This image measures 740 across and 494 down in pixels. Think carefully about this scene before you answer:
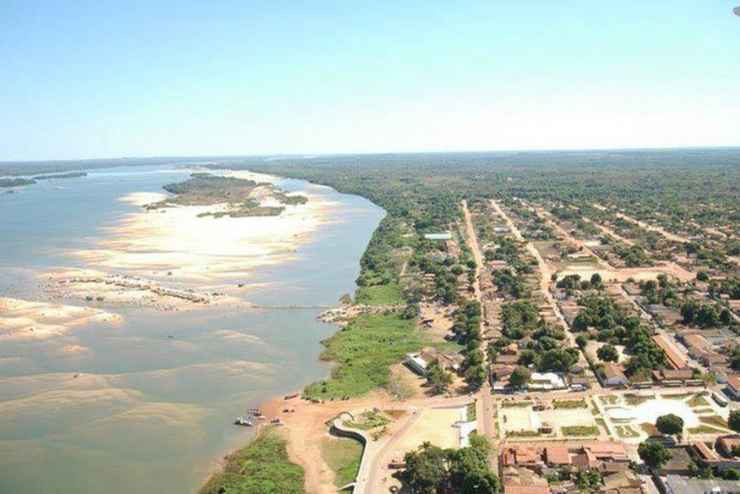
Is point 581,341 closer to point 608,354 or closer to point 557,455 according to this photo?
point 608,354

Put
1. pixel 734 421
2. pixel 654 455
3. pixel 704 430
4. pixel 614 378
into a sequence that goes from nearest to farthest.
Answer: pixel 654 455 < pixel 734 421 < pixel 704 430 < pixel 614 378

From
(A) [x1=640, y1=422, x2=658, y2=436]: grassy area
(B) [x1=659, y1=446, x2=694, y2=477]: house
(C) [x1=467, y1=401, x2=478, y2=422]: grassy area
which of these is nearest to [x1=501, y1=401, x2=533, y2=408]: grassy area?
(C) [x1=467, y1=401, x2=478, y2=422]: grassy area

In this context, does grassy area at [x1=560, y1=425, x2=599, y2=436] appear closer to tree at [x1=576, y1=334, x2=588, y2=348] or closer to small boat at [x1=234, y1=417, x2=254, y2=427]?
tree at [x1=576, y1=334, x2=588, y2=348]

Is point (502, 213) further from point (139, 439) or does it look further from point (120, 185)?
point (120, 185)

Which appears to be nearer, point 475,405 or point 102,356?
point 475,405

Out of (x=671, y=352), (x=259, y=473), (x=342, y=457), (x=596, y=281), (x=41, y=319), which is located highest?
(x=596, y=281)

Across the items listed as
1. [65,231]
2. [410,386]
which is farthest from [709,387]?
[65,231]

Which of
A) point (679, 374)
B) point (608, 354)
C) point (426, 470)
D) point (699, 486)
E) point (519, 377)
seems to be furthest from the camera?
point (608, 354)

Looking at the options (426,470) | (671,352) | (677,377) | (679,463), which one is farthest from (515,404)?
Answer: (671,352)
